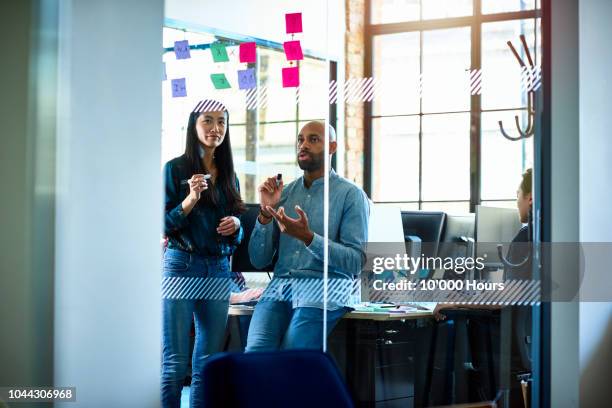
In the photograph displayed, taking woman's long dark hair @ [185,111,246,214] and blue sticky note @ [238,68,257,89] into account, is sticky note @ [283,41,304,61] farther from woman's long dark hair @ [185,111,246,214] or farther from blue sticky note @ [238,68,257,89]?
woman's long dark hair @ [185,111,246,214]

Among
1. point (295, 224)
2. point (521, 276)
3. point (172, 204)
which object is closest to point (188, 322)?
point (172, 204)

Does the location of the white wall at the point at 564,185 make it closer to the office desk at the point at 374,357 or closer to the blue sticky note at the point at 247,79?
the office desk at the point at 374,357

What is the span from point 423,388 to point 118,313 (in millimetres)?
1479

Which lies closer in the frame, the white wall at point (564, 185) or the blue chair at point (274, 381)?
the blue chair at point (274, 381)

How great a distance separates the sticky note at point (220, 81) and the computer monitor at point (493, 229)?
1332mm

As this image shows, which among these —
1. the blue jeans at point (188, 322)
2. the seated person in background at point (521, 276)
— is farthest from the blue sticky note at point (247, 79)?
the seated person in background at point (521, 276)

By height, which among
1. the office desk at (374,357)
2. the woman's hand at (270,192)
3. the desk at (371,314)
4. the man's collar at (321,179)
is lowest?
the office desk at (374,357)

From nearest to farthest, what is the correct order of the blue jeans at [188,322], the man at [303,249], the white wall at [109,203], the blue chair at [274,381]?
the blue chair at [274,381] < the white wall at [109,203] < the blue jeans at [188,322] < the man at [303,249]

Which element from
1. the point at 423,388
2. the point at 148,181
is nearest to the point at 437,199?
the point at 423,388

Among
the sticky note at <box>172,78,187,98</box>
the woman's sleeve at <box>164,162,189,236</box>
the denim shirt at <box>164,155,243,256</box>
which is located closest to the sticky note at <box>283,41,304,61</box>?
the sticky note at <box>172,78,187,98</box>

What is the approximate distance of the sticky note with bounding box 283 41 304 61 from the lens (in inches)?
160

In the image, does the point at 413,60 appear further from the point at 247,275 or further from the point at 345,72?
the point at 247,275

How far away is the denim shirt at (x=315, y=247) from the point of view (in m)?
4.07

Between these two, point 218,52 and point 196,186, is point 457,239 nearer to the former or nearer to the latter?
point 196,186
